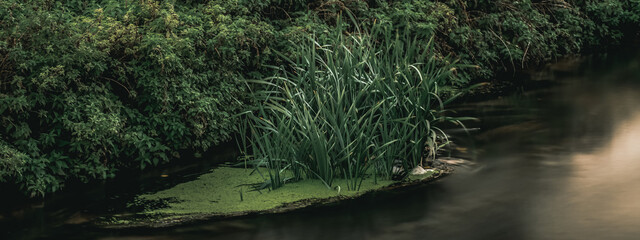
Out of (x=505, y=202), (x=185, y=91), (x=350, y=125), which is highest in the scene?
(x=185, y=91)

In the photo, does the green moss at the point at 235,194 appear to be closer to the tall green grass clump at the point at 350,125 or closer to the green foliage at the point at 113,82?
the tall green grass clump at the point at 350,125

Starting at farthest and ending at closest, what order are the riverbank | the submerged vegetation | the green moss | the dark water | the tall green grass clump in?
Answer: the submerged vegetation
the tall green grass clump
the green moss
the riverbank
the dark water

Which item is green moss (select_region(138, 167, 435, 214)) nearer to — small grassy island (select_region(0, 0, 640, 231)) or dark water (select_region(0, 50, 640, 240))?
small grassy island (select_region(0, 0, 640, 231))

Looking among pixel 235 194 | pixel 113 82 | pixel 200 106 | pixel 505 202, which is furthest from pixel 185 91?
pixel 505 202

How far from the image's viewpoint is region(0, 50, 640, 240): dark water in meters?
7.22

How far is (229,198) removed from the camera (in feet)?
26.8

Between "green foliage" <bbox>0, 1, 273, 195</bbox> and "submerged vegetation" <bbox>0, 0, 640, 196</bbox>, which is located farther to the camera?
"green foliage" <bbox>0, 1, 273, 195</bbox>

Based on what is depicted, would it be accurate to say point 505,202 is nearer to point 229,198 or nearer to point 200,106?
point 229,198

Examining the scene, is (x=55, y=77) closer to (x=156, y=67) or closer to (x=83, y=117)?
(x=83, y=117)

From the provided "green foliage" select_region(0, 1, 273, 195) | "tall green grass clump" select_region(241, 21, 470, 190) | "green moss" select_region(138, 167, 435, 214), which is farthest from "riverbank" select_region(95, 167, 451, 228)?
"green foliage" select_region(0, 1, 273, 195)

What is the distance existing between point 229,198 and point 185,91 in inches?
79.9

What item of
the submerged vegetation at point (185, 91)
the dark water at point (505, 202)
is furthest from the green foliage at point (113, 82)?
the dark water at point (505, 202)

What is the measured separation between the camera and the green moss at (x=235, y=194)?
7871 mm

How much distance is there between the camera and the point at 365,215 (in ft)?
25.2
